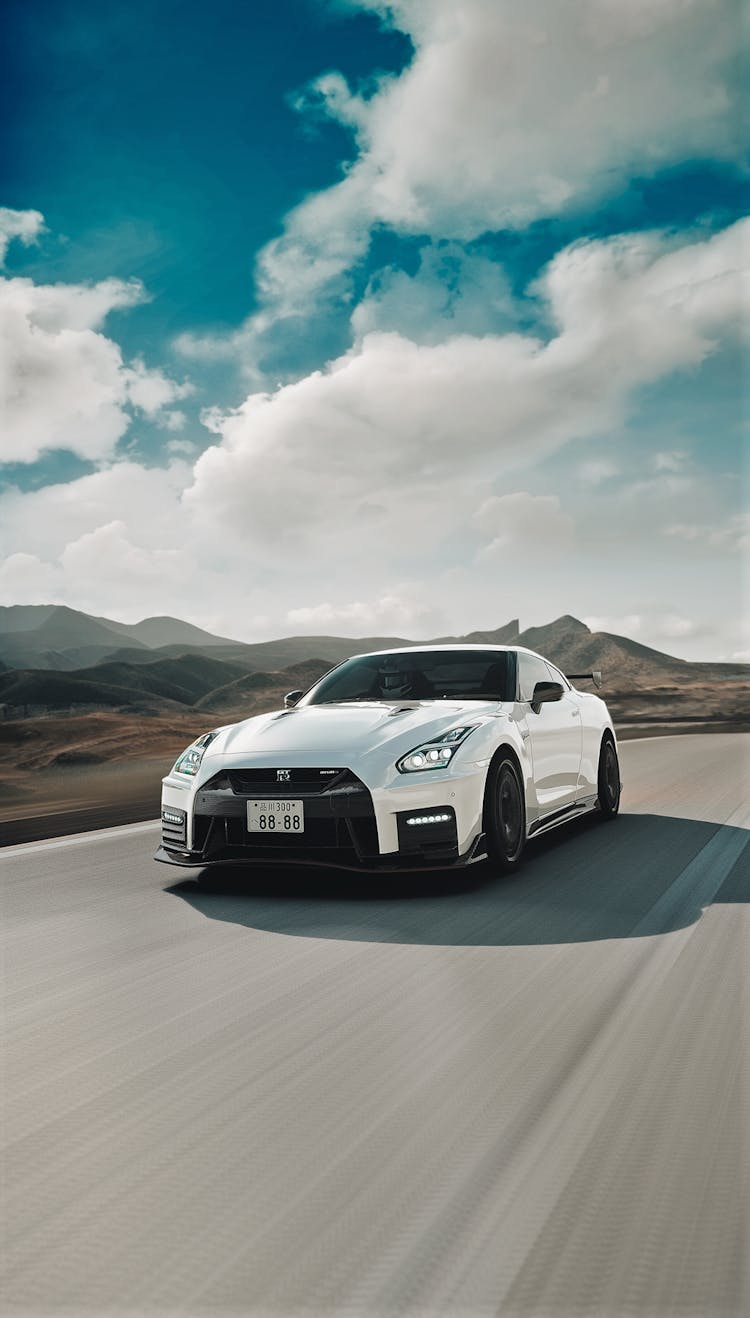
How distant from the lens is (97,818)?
9.91m

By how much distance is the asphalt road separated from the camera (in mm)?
2121

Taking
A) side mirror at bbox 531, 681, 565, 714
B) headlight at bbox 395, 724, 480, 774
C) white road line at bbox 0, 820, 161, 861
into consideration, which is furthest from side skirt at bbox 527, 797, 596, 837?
white road line at bbox 0, 820, 161, 861

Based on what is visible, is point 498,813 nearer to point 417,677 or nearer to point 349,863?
point 349,863

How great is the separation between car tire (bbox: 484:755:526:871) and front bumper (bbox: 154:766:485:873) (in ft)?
0.57

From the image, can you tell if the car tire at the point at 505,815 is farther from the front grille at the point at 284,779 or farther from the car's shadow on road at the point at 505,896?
the front grille at the point at 284,779

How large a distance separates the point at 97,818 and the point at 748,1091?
7.68m

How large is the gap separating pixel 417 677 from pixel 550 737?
3.30ft

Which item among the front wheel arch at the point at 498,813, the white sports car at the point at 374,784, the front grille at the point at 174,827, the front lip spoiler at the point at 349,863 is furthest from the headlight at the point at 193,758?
the front wheel arch at the point at 498,813

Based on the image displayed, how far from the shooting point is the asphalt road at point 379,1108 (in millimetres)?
2121

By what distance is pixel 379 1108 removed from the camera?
9.64 feet

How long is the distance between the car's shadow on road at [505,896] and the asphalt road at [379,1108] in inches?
1.6

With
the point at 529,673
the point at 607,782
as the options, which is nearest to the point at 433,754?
the point at 529,673

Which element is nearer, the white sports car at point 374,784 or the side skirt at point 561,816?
the white sports car at point 374,784

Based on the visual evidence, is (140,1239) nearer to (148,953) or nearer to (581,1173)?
(581,1173)
